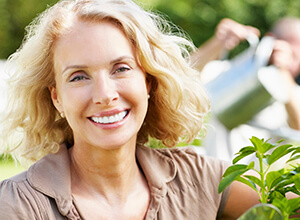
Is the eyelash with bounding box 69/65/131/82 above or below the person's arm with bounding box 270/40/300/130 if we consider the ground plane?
above

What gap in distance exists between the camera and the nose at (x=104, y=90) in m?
1.59

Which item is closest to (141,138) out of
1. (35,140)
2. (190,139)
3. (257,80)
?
(190,139)

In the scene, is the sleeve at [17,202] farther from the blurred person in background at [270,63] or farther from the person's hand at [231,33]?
the person's hand at [231,33]

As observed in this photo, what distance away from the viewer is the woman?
1.62 metres

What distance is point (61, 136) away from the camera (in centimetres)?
189

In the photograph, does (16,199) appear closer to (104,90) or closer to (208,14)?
(104,90)

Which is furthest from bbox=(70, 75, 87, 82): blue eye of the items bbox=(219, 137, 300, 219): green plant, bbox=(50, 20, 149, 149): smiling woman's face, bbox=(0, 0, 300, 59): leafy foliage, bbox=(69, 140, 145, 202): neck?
bbox=(0, 0, 300, 59): leafy foliage

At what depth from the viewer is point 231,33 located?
14.0 ft

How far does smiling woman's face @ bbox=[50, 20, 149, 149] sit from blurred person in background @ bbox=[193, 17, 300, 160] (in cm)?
235

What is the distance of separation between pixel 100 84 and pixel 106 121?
11 cm

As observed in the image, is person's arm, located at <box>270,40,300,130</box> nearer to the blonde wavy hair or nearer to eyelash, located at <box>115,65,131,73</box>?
the blonde wavy hair

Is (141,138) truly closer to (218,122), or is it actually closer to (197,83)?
(197,83)

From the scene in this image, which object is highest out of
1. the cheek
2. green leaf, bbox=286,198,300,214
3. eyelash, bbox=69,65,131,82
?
eyelash, bbox=69,65,131,82

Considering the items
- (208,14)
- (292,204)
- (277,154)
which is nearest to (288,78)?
(277,154)
